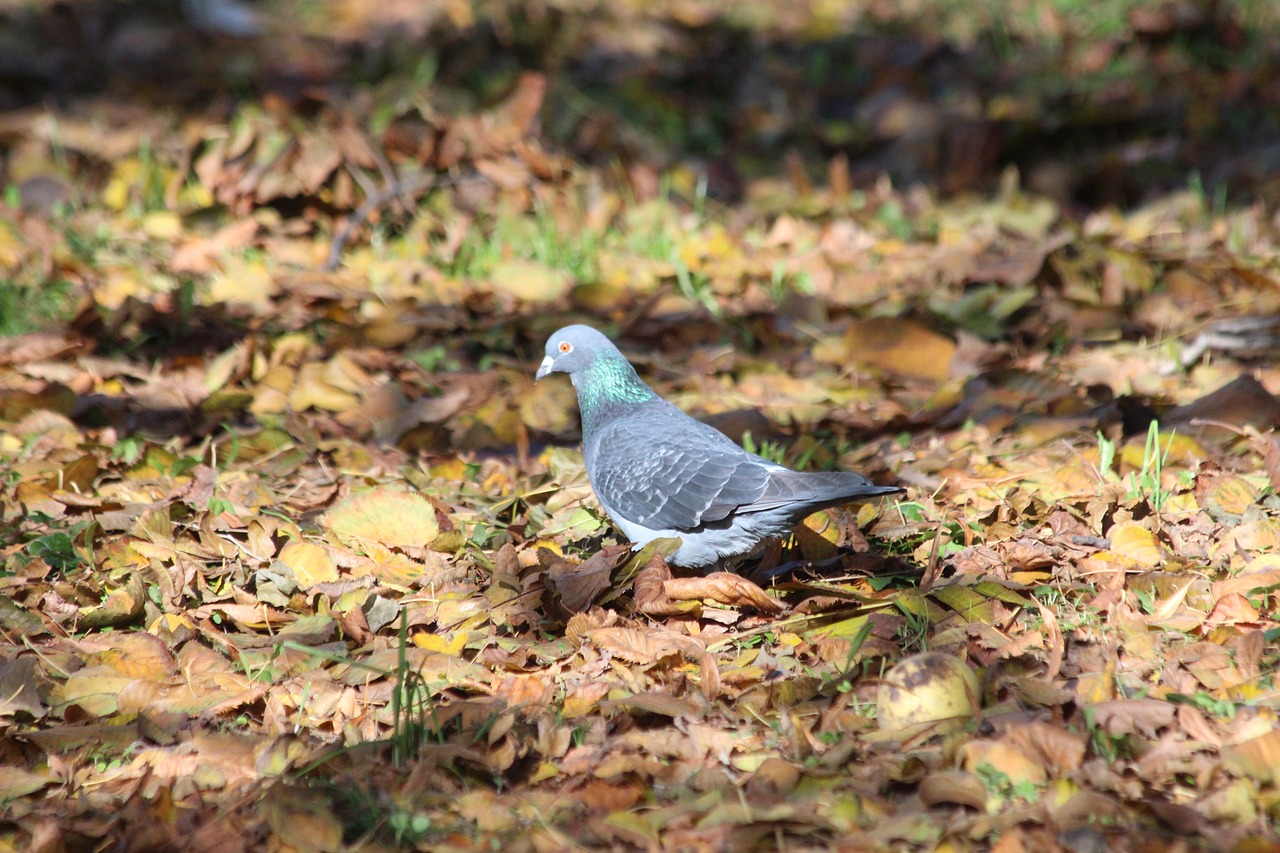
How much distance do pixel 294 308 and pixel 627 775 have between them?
11.3ft

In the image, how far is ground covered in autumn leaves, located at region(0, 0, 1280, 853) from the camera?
243cm

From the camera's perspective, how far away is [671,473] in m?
3.36

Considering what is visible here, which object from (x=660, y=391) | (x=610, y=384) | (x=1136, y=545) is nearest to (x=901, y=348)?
(x=660, y=391)

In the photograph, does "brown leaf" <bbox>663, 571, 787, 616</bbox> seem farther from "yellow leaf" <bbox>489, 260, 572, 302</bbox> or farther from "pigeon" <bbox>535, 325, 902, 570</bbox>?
"yellow leaf" <bbox>489, 260, 572, 302</bbox>

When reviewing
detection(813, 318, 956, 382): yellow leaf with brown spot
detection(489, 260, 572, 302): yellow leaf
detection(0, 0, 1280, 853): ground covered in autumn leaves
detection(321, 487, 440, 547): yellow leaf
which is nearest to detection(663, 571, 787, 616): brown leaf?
detection(0, 0, 1280, 853): ground covered in autumn leaves

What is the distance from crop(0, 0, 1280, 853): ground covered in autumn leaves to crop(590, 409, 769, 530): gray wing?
0.82 ft

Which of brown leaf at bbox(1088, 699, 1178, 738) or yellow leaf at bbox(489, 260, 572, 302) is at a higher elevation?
brown leaf at bbox(1088, 699, 1178, 738)

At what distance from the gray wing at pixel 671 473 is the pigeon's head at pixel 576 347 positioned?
0.33 m

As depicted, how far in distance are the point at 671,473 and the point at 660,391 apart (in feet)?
4.71

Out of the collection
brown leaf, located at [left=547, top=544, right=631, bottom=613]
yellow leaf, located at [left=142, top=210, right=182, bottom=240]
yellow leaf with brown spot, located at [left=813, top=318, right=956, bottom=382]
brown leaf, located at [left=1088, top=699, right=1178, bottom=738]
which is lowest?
yellow leaf with brown spot, located at [left=813, top=318, right=956, bottom=382]

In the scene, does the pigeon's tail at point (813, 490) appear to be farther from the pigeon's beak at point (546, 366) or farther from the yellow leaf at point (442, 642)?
the pigeon's beak at point (546, 366)

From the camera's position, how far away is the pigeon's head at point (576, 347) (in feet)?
12.8

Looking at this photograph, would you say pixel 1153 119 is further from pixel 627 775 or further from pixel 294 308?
pixel 627 775

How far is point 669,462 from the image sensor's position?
11.1ft
